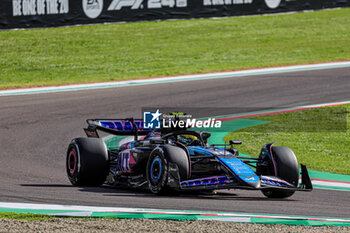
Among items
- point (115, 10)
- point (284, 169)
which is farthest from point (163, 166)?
point (115, 10)

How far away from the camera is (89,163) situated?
994cm

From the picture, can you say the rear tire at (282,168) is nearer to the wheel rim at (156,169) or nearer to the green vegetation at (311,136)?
the wheel rim at (156,169)

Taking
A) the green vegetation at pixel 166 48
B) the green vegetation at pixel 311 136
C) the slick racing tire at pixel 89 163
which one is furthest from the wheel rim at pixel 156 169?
the green vegetation at pixel 166 48

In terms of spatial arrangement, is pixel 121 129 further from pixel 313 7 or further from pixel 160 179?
pixel 313 7

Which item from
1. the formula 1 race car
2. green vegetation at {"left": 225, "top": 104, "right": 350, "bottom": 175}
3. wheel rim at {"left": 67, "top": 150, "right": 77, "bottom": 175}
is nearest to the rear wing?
the formula 1 race car

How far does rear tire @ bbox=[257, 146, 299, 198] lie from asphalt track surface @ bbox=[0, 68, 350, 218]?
208 mm

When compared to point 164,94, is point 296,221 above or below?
above

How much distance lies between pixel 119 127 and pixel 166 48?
17.3m

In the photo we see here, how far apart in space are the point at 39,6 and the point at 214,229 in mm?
20173

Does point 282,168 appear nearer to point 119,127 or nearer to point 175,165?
point 175,165

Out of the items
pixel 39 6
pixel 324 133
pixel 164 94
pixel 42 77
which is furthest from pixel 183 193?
pixel 39 6

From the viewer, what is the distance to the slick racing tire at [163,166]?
863 centimetres

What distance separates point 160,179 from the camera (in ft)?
28.9

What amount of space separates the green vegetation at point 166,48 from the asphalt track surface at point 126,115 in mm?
2786
